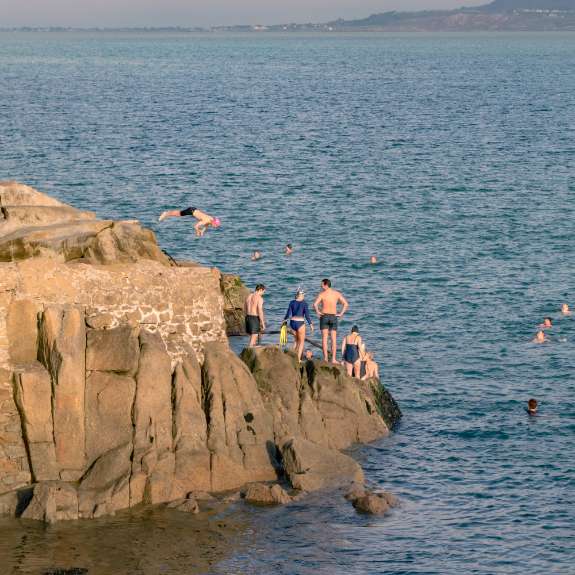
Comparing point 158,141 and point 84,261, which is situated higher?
point 84,261

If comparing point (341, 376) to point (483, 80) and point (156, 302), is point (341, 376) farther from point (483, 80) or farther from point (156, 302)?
point (483, 80)

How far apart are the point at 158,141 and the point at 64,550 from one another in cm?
7278

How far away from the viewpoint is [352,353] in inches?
1400

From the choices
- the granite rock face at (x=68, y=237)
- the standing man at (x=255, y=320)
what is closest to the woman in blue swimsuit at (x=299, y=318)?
the standing man at (x=255, y=320)

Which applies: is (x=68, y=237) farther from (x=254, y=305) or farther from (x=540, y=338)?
(x=540, y=338)

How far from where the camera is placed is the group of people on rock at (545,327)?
43.6 meters

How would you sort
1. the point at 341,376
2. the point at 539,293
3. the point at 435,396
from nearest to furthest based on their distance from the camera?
the point at 341,376 → the point at 435,396 → the point at 539,293

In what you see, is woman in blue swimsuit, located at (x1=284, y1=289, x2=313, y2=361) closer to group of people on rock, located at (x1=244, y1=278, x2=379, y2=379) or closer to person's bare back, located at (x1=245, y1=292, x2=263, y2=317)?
group of people on rock, located at (x1=244, y1=278, x2=379, y2=379)

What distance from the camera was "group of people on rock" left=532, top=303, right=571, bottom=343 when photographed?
43594mm

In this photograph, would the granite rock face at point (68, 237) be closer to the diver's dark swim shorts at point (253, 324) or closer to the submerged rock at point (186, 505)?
the diver's dark swim shorts at point (253, 324)

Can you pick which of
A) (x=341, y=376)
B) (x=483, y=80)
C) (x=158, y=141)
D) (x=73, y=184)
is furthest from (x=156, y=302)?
(x=483, y=80)

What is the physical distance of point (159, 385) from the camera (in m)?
30.2

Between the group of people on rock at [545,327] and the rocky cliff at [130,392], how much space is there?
1248 cm

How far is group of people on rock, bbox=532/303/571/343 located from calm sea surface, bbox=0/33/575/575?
361mm
